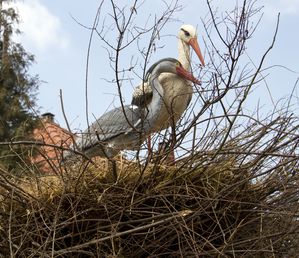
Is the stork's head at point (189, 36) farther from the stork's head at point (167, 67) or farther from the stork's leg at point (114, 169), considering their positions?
the stork's leg at point (114, 169)

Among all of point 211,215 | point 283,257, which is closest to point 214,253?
point 211,215

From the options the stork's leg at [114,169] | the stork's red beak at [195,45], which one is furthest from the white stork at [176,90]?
the stork's leg at [114,169]

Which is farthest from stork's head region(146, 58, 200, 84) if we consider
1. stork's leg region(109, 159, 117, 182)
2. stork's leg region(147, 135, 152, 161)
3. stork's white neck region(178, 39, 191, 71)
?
stork's leg region(109, 159, 117, 182)

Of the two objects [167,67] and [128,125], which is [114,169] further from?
[167,67]

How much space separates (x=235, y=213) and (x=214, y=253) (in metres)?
0.18

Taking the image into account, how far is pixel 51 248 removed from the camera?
199 centimetres

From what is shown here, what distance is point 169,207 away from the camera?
6.79ft

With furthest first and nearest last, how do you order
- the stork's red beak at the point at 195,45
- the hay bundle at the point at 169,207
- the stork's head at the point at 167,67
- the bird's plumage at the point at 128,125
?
the stork's red beak at the point at 195,45
the stork's head at the point at 167,67
the bird's plumage at the point at 128,125
the hay bundle at the point at 169,207

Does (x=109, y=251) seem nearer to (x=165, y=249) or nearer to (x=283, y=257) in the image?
Result: (x=165, y=249)

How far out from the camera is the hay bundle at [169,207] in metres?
2.02

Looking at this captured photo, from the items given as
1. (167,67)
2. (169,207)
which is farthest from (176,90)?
(169,207)

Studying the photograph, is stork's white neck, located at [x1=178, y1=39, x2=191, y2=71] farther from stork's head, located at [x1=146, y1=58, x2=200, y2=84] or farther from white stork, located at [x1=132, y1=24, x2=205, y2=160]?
stork's head, located at [x1=146, y1=58, x2=200, y2=84]

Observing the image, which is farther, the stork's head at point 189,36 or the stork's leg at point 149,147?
the stork's head at point 189,36

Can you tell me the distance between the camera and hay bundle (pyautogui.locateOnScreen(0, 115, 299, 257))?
202 cm
